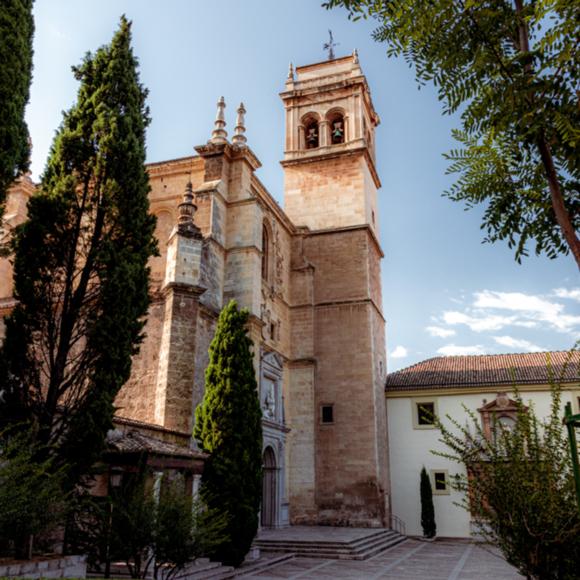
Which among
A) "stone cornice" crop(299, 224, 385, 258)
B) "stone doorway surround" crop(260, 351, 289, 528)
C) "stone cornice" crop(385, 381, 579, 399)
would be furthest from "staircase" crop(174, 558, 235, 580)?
"stone cornice" crop(299, 224, 385, 258)

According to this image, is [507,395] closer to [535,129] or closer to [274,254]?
[274,254]

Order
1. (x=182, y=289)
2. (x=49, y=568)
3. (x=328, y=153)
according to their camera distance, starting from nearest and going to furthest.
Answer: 1. (x=49, y=568)
2. (x=182, y=289)
3. (x=328, y=153)

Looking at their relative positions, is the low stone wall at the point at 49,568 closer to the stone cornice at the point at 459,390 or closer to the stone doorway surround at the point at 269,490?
the stone doorway surround at the point at 269,490

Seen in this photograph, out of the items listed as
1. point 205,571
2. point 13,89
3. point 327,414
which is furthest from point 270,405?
point 13,89

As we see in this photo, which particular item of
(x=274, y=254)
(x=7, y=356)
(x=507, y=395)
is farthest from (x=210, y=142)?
(x=507, y=395)

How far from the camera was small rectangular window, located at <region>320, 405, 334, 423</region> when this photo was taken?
20.8m

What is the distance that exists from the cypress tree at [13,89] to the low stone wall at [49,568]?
4.45 meters

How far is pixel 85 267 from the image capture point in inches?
368

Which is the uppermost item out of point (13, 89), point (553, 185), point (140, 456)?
point (13, 89)

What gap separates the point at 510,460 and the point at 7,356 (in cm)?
702

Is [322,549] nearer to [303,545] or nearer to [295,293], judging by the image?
[303,545]

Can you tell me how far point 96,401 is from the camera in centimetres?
845

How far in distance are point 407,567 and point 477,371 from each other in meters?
11.3

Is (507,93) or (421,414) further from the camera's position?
(421,414)
